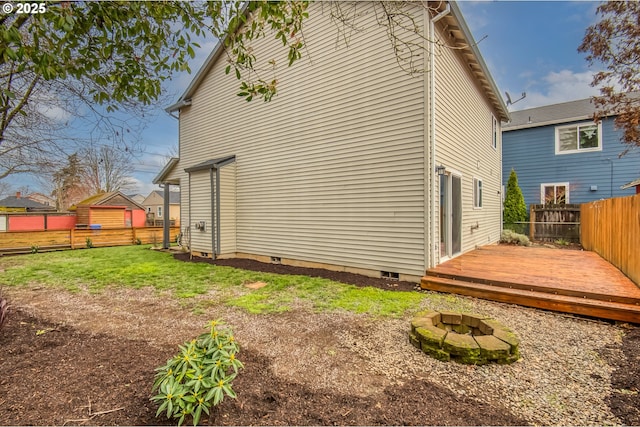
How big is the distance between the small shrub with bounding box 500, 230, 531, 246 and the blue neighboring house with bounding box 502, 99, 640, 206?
4.14 m

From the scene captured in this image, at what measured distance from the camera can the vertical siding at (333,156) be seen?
6.03m

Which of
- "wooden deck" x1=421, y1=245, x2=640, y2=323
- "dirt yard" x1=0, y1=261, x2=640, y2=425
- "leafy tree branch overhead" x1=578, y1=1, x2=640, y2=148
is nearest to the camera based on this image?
"dirt yard" x1=0, y1=261, x2=640, y2=425

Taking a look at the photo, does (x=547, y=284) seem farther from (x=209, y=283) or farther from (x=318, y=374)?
(x=209, y=283)

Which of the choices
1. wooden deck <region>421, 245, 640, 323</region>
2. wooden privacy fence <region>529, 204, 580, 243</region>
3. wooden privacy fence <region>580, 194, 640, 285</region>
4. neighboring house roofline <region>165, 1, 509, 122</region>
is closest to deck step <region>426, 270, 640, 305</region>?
wooden deck <region>421, 245, 640, 323</region>

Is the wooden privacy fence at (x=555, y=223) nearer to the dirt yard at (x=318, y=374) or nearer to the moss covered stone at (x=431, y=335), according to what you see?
the dirt yard at (x=318, y=374)

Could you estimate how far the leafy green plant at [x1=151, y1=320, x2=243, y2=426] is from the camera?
1.87 meters

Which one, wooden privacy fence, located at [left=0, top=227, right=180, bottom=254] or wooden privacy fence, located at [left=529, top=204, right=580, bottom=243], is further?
wooden privacy fence, located at [left=0, top=227, right=180, bottom=254]

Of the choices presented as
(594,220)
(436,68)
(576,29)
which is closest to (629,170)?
(594,220)

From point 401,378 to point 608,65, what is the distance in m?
10.1

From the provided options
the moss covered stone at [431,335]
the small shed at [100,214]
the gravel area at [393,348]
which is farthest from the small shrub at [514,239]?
the small shed at [100,214]

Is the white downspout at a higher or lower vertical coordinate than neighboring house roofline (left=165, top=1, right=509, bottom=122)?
lower

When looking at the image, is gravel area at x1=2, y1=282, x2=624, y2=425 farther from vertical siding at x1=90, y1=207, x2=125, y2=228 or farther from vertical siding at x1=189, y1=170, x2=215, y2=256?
vertical siding at x1=90, y1=207, x2=125, y2=228

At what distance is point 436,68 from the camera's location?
602 cm

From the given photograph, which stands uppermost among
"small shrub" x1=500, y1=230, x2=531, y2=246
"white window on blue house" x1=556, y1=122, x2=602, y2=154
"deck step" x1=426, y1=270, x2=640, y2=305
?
"white window on blue house" x1=556, y1=122, x2=602, y2=154
